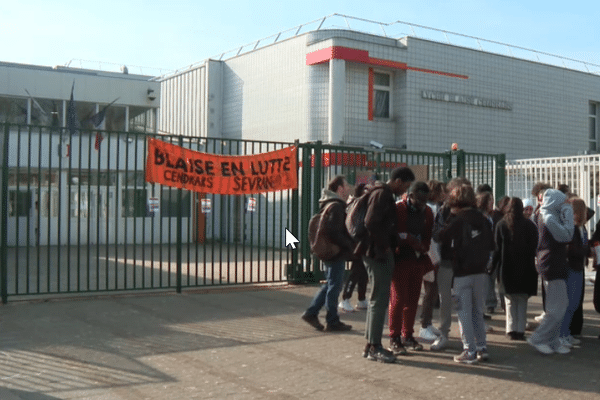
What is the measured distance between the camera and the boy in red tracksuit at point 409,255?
6.75 m

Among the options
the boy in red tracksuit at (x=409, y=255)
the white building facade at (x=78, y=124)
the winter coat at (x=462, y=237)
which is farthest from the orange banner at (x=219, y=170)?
the white building facade at (x=78, y=124)

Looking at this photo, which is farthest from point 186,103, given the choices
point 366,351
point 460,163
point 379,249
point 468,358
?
point 468,358

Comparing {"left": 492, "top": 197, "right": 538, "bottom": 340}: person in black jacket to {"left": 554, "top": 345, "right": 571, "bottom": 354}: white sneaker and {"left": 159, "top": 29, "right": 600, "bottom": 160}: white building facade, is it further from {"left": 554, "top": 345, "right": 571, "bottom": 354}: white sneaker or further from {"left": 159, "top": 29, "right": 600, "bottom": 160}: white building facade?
{"left": 159, "top": 29, "right": 600, "bottom": 160}: white building facade

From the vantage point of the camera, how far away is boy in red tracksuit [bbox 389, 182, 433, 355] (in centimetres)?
675

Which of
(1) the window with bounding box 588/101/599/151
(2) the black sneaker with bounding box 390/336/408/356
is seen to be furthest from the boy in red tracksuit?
(1) the window with bounding box 588/101/599/151

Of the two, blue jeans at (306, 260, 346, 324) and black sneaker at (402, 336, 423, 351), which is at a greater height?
blue jeans at (306, 260, 346, 324)

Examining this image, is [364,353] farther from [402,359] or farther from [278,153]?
[278,153]

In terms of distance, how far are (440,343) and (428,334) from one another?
482 mm

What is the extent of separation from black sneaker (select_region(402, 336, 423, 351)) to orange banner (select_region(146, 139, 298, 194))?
195 inches

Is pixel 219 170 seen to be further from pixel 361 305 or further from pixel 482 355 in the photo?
pixel 482 355

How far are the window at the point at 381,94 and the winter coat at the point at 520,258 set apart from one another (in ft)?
59.5

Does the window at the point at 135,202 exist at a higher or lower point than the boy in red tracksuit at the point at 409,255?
higher

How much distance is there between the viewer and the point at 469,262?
645 centimetres

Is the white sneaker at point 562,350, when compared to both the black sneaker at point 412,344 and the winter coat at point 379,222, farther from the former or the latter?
the winter coat at point 379,222
